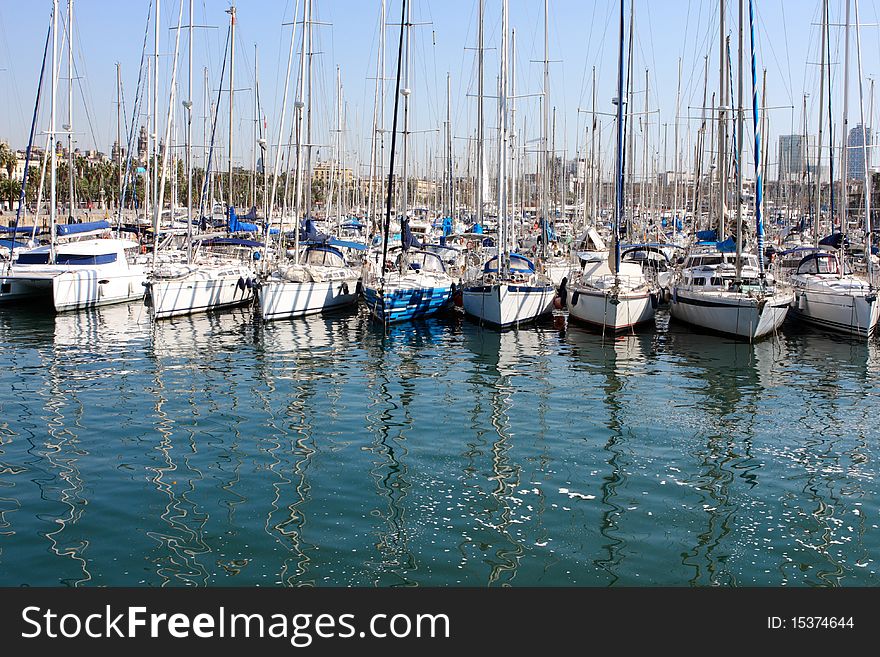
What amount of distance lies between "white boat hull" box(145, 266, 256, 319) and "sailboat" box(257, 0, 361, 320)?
1.54m

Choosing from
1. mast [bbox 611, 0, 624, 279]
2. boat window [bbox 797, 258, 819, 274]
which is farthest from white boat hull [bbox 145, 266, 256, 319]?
boat window [bbox 797, 258, 819, 274]

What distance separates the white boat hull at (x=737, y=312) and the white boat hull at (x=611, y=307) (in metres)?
1.44

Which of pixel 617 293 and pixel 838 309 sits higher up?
pixel 617 293

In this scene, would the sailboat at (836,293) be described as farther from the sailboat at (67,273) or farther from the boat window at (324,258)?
the sailboat at (67,273)

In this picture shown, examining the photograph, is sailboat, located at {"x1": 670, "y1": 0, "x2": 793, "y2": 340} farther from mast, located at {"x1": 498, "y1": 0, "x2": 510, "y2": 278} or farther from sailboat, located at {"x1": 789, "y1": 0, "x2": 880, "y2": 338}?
mast, located at {"x1": 498, "y1": 0, "x2": 510, "y2": 278}

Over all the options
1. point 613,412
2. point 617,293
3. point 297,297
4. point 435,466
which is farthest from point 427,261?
point 435,466

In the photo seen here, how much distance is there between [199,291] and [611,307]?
49.9ft

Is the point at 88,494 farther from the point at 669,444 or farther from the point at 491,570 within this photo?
the point at 669,444

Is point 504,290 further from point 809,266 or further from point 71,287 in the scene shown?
point 71,287

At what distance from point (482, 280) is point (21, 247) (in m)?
21.4

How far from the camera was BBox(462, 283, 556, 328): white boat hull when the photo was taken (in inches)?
1275

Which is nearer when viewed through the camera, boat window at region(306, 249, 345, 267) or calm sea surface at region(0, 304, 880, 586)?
calm sea surface at region(0, 304, 880, 586)

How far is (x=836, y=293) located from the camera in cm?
3170
